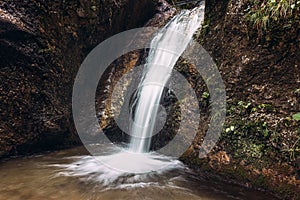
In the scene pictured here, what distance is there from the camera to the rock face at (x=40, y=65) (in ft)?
11.4

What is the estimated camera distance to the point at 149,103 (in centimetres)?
464

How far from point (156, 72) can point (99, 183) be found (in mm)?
2859

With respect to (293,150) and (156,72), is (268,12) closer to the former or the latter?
(293,150)

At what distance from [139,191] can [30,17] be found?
3113 millimetres

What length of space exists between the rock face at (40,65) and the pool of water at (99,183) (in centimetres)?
52

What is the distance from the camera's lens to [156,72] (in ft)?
16.8

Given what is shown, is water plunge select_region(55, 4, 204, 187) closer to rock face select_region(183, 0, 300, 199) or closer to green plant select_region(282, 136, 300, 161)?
rock face select_region(183, 0, 300, 199)

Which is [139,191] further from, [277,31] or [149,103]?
[277,31]

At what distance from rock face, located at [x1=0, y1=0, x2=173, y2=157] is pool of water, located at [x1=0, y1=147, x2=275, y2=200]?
52 centimetres

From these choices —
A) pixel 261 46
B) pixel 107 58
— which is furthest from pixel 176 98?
pixel 107 58

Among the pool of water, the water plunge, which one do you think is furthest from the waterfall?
the pool of water

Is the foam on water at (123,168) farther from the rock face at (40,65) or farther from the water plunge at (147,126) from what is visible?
the rock face at (40,65)

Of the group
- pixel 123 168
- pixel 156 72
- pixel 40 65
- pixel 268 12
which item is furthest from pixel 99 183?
pixel 268 12

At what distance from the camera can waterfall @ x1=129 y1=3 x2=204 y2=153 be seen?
453 cm
